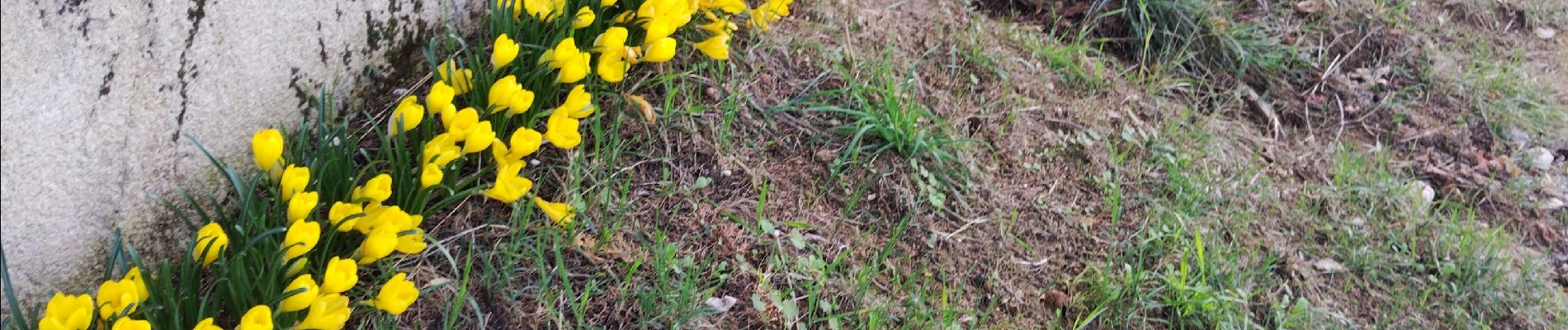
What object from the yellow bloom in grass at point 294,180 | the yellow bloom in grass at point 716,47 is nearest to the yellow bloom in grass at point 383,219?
the yellow bloom in grass at point 294,180

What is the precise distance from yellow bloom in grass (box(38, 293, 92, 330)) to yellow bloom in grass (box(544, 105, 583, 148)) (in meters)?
0.78

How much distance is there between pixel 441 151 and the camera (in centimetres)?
196

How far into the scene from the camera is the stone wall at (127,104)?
1.53 meters

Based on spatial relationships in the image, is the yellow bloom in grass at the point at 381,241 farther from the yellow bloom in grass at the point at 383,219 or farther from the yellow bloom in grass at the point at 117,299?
the yellow bloom in grass at the point at 117,299

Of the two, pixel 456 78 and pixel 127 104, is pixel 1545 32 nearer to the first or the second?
pixel 456 78

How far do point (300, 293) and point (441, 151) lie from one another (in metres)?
0.40

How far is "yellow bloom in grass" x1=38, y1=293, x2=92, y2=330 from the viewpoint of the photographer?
1.51 metres

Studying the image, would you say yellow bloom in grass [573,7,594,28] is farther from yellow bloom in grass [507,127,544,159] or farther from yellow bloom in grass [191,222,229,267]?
yellow bloom in grass [191,222,229,267]

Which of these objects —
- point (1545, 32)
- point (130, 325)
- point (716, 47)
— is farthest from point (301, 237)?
point (1545, 32)

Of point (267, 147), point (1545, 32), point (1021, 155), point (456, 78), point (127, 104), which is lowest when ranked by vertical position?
point (1545, 32)

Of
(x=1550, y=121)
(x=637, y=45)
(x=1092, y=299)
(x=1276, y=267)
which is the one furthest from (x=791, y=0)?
(x=1550, y=121)

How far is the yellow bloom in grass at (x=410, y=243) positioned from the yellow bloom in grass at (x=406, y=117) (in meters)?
0.19

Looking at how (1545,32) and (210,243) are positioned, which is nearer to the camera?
(210,243)

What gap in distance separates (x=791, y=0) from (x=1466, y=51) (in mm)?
2439
